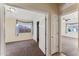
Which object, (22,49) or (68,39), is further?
(22,49)

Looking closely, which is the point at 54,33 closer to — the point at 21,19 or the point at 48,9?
the point at 48,9

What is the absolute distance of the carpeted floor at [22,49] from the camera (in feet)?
5.16

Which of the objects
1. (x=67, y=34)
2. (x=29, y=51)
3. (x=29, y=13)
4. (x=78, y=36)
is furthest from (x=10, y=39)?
(x=78, y=36)

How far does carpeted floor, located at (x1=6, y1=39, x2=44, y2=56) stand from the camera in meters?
1.57

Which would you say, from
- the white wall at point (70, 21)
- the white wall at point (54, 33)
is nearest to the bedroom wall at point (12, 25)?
the white wall at point (54, 33)

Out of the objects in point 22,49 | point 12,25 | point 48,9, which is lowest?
point 22,49

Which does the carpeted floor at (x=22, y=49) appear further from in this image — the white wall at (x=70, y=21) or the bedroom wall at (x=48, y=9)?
the white wall at (x=70, y=21)

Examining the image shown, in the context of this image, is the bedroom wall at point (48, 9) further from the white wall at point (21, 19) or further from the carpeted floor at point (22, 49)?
the carpeted floor at point (22, 49)

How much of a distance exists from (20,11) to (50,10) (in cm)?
47

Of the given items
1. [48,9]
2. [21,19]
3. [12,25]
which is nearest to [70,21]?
[48,9]

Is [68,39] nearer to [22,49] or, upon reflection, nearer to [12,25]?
[22,49]

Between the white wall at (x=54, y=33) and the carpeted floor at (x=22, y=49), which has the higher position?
the white wall at (x=54, y=33)

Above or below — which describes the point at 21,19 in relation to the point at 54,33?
above

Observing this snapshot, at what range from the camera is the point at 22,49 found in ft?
5.59
